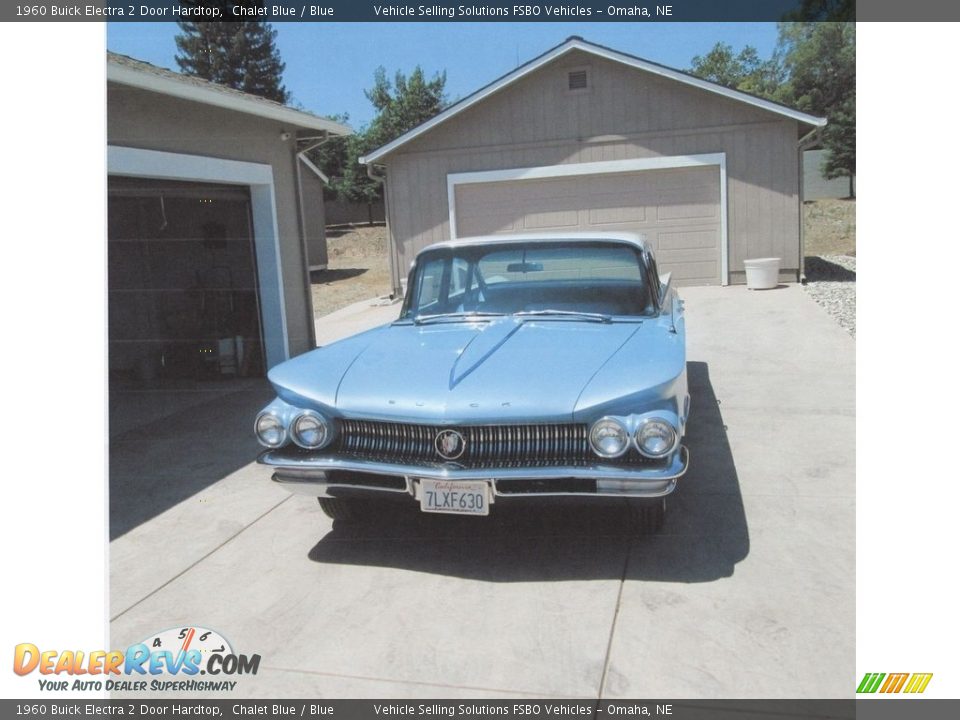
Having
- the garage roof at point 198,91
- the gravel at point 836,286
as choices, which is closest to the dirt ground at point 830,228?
the gravel at point 836,286

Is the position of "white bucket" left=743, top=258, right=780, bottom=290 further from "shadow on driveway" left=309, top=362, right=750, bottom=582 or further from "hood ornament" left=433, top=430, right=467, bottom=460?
"hood ornament" left=433, top=430, right=467, bottom=460

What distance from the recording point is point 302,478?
394 centimetres

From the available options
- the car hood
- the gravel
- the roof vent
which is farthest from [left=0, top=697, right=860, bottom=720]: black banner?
the roof vent

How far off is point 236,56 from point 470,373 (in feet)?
136

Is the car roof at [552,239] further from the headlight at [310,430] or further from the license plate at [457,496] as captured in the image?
the license plate at [457,496]

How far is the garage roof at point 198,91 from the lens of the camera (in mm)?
6133

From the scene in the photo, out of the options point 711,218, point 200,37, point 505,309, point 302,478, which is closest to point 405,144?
point 711,218

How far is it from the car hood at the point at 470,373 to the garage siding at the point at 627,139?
11456 mm

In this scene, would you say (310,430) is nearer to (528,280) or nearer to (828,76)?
(528,280)

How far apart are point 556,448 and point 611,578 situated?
0.65m

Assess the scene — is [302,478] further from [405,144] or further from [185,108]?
[405,144]

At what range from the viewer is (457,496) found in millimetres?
3686

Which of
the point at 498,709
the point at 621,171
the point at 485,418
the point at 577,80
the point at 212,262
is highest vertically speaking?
the point at 577,80
